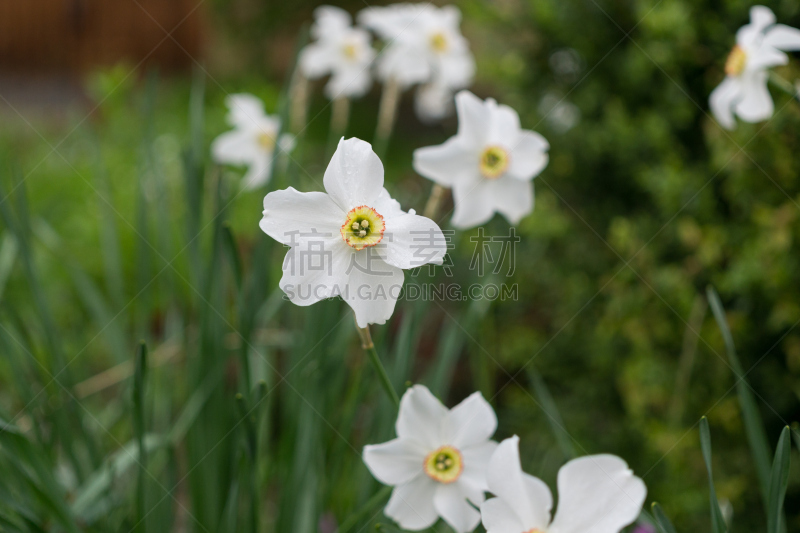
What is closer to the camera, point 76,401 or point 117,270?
point 76,401

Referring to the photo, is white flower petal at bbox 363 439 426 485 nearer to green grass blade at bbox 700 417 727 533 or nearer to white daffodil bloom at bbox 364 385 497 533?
white daffodil bloom at bbox 364 385 497 533

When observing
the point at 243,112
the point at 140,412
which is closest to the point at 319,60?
the point at 243,112

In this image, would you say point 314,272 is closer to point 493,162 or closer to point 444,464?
point 444,464

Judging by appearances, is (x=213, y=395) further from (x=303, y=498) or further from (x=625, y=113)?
(x=625, y=113)

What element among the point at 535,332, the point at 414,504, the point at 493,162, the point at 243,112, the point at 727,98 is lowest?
the point at 414,504

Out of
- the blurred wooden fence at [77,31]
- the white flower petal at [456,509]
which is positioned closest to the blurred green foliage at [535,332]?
the white flower petal at [456,509]

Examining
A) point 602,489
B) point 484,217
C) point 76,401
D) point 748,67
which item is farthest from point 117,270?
point 748,67
